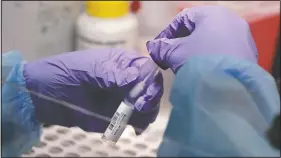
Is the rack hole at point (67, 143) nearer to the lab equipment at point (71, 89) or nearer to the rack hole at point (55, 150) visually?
the rack hole at point (55, 150)

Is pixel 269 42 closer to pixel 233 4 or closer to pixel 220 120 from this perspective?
pixel 233 4

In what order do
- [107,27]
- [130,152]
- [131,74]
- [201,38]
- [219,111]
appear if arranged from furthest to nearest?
[107,27]
[130,152]
[131,74]
[201,38]
[219,111]

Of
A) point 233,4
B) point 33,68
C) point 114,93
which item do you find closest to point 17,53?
point 33,68

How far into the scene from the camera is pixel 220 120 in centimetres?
48

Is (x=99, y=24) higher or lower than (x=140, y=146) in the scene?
higher

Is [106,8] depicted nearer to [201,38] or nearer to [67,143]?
[67,143]

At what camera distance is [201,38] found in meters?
0.60

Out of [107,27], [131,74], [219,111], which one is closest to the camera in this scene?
[219,111]

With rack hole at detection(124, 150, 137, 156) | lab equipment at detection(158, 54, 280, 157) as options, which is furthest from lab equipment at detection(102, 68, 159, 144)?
rack hole at detection(124, 150, 137, 156)

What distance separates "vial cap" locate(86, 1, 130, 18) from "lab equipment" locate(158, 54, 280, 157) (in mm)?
609

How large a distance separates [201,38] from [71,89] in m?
0.27

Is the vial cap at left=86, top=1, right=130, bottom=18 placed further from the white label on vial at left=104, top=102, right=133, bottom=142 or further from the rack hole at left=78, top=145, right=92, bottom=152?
the white label on vial at left=104, top=102, right=133, bottom=142

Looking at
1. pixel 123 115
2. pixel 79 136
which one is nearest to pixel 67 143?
pixel 79 136

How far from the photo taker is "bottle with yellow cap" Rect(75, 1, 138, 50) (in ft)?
3.58
